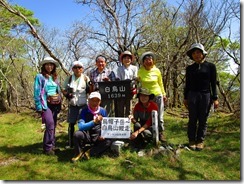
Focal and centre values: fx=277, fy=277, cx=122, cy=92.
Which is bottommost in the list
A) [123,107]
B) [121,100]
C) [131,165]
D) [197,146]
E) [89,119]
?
[131,165]

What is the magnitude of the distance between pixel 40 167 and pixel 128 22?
30.2ft

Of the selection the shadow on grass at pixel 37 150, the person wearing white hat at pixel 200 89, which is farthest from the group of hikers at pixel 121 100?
the shadow on grass at pixel 37 150

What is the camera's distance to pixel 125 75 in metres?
5.38

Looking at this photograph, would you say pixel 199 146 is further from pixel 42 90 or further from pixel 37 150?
pixel 37 150

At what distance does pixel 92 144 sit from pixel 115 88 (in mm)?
1139

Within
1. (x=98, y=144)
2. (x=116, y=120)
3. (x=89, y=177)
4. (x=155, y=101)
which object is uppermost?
(x=155, y=101)

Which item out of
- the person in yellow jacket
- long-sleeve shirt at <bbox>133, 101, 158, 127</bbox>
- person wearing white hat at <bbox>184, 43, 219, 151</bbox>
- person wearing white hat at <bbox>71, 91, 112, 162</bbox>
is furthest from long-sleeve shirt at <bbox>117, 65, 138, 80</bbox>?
person wearing white hat at <bbox>184, 43, 219, 151</bbox>

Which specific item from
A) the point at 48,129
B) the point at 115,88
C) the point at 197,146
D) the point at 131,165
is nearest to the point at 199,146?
the point at 197,146

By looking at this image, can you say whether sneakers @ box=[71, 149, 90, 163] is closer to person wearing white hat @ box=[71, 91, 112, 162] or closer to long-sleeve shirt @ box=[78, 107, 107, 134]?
Answer: person wearing white hat @ box=[71, 91, 112, 162]

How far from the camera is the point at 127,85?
532 centimetres

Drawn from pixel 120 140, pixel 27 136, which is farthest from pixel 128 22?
pixel 120 140

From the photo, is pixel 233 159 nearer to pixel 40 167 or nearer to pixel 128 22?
pixel 40 167

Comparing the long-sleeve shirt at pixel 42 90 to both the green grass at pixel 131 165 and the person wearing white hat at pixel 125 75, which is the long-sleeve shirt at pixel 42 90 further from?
the person wearing white hat at pixel 125 75

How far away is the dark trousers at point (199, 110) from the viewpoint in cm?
506
